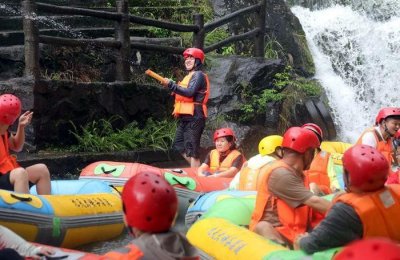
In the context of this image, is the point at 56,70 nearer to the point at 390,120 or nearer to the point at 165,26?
the point at 165,26

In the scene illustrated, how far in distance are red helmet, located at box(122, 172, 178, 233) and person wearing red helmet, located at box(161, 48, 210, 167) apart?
5.59 meters

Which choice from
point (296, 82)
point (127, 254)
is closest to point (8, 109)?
point (127, 254)

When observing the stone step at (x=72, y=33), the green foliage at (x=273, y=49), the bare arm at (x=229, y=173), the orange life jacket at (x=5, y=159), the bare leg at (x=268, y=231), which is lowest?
the bare arm at (x=229, y=173)

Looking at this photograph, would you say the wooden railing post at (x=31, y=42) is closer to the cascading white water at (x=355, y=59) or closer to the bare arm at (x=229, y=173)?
the bare arm at (x=229, y=173)

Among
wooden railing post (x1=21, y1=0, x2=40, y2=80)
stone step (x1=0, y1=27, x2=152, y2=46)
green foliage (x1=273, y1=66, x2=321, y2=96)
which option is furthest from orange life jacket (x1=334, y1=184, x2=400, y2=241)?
green foliage (x1=273, y1=66, x2=321, y2=96)

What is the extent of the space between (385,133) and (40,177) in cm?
360

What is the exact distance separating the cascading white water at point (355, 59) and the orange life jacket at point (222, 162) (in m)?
5.52

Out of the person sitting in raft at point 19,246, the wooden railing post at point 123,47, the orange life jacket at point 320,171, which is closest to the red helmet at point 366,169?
the person sitting in raft at point 19,246

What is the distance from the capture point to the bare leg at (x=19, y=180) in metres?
5.92

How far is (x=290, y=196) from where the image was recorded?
4543 mm

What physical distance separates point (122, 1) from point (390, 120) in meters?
4.87

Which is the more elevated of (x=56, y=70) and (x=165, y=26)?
(x=165, y=26)

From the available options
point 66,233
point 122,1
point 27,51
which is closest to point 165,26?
point 122,1

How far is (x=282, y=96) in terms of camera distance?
39.2 feet
